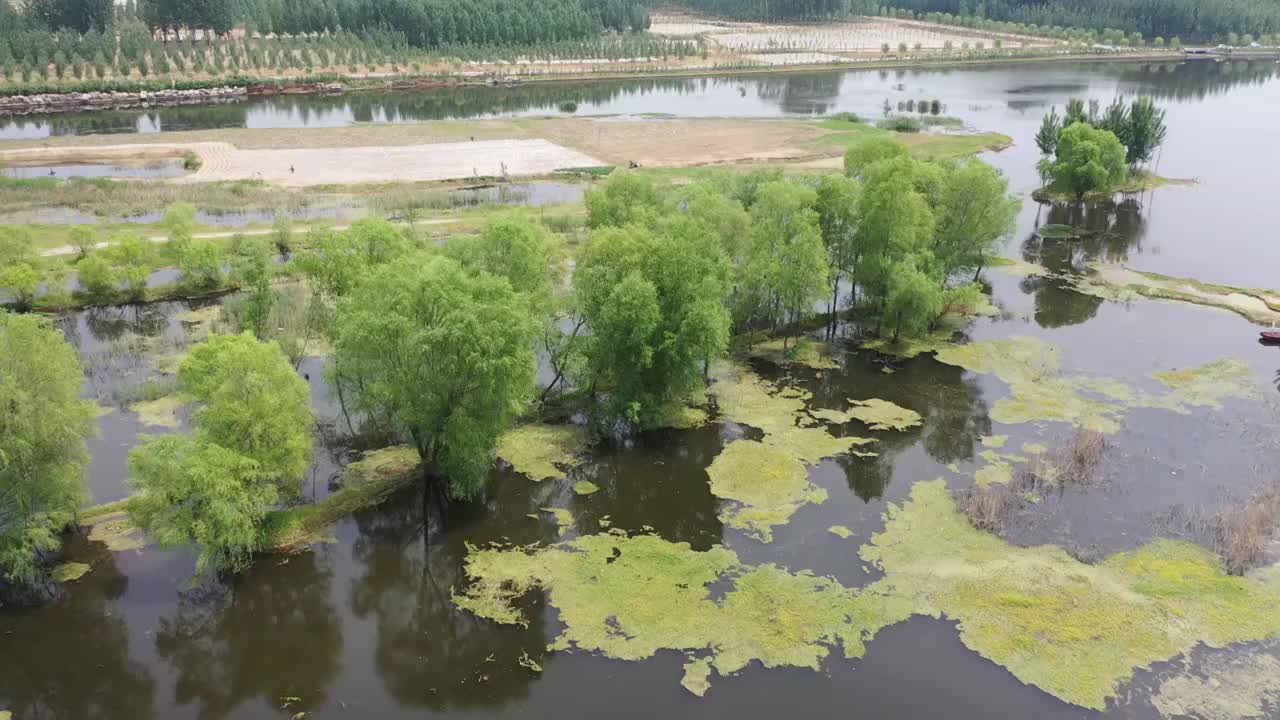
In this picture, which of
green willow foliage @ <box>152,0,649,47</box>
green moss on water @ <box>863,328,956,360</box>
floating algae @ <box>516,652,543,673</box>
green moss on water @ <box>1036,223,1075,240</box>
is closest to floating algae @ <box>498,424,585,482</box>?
floating algae @ <box>516,652,543,673</box>

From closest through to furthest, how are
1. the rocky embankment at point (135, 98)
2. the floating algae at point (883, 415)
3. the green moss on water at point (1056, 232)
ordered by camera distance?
the floating algae at point (883, 415)
the green moss on water at point (1056, 232)
the rocky embankment at point (135, 98)

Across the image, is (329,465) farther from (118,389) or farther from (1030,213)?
(1030,213)

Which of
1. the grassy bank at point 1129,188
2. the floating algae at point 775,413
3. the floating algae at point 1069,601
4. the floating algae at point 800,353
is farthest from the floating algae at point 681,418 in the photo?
the grassy bank at point 1129,188

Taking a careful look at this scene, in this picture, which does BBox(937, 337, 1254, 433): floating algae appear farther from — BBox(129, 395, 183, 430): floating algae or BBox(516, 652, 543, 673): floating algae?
BBox(129, 395, 183, 430): floating algae

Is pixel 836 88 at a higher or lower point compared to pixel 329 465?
higher

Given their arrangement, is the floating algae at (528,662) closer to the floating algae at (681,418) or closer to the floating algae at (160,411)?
the floating algae at (681,418)

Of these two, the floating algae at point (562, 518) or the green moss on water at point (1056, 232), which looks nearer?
the floating algae at point (562, 518)

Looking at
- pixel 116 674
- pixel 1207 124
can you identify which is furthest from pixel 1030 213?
pixel 116 674
